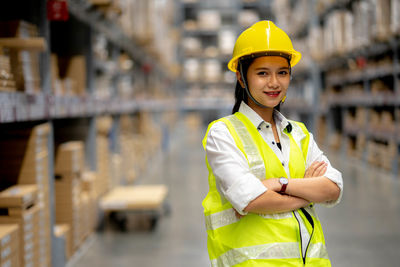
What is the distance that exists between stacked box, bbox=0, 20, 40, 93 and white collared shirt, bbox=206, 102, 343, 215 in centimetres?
194

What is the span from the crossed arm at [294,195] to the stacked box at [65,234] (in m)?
2.69

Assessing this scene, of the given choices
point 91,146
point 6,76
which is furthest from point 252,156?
point 91,146

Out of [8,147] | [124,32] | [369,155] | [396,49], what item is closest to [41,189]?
[8,147]

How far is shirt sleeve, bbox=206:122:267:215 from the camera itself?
158cm

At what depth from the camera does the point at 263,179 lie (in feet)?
5.58

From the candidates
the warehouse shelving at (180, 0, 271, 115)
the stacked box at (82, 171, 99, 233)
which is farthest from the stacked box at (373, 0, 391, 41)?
the warehouse shelving at (180, 0, 271, 115)

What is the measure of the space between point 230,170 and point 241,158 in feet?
0.26

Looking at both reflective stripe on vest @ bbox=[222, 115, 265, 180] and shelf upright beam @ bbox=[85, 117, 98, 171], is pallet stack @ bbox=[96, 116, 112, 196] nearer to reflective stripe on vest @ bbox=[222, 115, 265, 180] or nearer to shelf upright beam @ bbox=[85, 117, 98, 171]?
shelf upright beam @ bbox=[85, 117, 98, 171]

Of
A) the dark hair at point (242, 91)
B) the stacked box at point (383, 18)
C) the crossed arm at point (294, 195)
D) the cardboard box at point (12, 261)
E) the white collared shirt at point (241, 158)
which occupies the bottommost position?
the cardboard box at point (12, 261)

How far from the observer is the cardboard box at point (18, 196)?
2947 millimetres

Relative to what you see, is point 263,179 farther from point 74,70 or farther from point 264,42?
point 74,70

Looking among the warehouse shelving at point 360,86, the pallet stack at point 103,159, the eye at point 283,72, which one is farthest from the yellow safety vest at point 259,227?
the warehouse shelving at point 360,86

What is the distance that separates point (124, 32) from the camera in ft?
24.1

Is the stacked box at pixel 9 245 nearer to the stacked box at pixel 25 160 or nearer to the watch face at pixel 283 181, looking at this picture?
the stacked box at pixel 25 160
